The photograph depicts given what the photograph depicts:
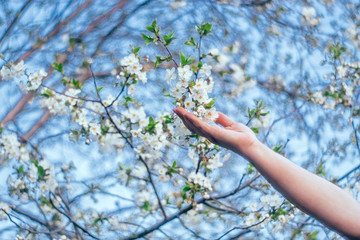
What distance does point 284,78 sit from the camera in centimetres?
354

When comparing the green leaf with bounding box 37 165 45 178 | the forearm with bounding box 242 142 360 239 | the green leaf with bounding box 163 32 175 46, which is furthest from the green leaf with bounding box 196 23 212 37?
the green leaf with bounding box 37 165 45 178

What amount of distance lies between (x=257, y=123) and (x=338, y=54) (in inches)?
42.4

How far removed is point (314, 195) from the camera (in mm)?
731

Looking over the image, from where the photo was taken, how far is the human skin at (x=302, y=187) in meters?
0.70

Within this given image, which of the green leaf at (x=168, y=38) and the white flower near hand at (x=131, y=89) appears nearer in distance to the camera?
the green leaf at (x=168, y=38)

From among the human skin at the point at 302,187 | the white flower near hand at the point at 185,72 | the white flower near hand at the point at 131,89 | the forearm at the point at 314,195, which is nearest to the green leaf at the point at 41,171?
the white flower near hand at the point at 131,89

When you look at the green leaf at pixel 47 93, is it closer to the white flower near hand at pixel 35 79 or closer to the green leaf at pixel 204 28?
the white flower near hand at pixel 35 79

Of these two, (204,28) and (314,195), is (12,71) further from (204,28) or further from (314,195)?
(314,195)

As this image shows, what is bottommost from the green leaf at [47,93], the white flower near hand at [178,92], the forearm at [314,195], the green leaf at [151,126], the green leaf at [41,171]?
the forearm at [314,195]

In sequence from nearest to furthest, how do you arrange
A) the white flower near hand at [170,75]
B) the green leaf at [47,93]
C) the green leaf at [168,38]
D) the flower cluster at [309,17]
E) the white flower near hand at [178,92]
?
the white flower near hand at [178,92]
the white flower near hand at [170,75]
the green leaf at [168,38]
the green leaf at [47,93]
the flower cluster at [309,17]

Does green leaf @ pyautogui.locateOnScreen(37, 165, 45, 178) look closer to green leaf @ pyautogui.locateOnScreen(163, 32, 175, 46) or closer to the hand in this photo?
green leaf @ pyautogui.locateOnScreen(163, 32, 175, 46)

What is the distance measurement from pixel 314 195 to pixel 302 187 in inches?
1.1

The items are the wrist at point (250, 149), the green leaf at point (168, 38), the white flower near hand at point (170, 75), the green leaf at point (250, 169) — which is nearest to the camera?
the wrist at point (250, 149)

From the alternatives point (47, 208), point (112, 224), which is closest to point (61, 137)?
point (47, 208)
